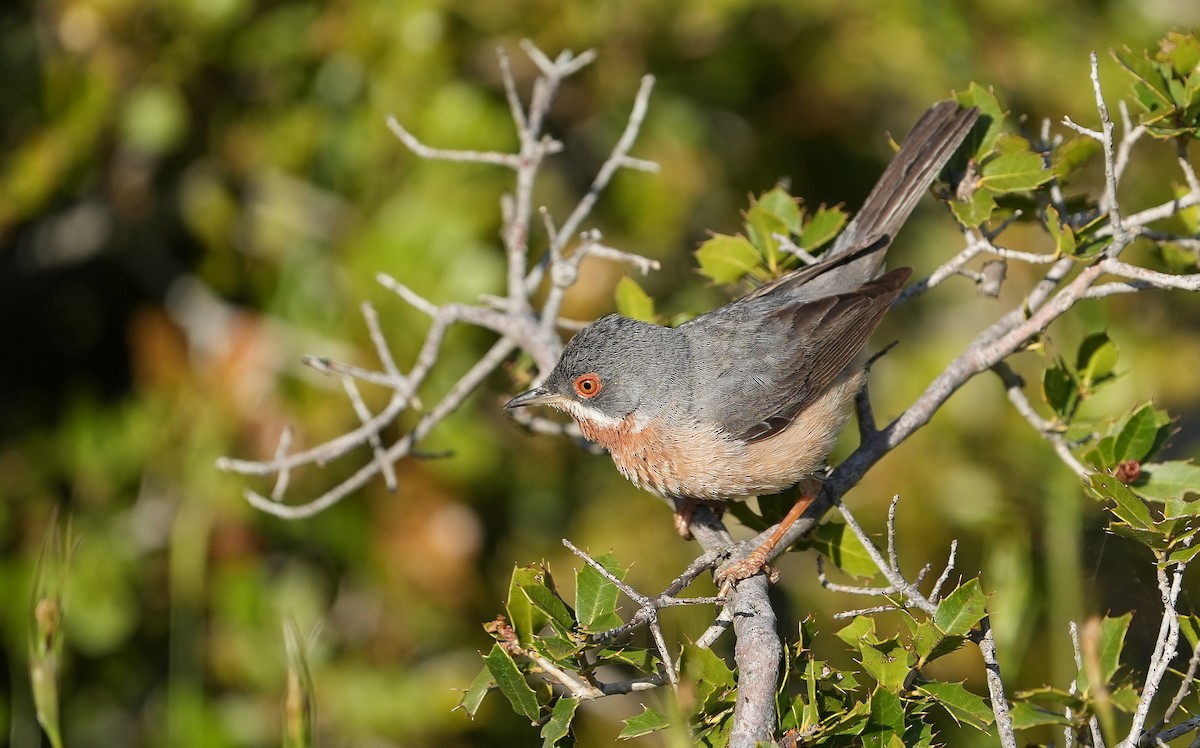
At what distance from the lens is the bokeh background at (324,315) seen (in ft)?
14.7

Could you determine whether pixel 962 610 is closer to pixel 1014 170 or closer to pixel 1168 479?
pixel 1168 479

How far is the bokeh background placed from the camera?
4.48 m

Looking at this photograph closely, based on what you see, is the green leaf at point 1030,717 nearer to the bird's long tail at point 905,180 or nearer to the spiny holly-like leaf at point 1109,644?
the spiny holly-like leaf at point 1109,644

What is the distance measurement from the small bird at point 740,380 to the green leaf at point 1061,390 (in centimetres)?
66

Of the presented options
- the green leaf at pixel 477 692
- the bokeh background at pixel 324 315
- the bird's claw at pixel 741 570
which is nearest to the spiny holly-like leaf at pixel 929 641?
the bird's claw at pixel 741 570

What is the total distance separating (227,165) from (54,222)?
0.81 m

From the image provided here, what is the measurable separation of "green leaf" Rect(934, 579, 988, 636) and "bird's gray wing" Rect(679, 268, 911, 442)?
4.91 ft

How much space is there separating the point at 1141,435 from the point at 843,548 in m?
0.98

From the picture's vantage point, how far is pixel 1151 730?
2.38 meters

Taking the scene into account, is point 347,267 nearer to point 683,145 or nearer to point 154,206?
point 154,206

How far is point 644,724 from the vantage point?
93.1 inches

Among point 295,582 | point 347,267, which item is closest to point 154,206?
point 347,267

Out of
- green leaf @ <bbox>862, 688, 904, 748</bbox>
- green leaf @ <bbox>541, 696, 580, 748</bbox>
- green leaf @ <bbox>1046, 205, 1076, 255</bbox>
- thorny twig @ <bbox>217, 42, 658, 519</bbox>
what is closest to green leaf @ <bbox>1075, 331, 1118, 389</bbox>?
green leaf @ <bbox>1046, 205, 1076, 255</bbox>

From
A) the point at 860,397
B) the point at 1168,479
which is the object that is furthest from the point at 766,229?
the point at 1168,479
